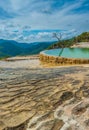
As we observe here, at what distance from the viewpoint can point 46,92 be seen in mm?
7129

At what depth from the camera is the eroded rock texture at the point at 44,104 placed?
4.95 m

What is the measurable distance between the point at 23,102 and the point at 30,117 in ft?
3.35

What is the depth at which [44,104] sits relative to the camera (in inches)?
240

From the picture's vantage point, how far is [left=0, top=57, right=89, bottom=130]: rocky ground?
495 centimetres

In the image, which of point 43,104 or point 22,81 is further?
point 22,81

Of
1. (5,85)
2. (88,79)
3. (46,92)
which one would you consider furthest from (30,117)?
(88,79)

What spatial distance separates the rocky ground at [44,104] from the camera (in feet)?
16.2

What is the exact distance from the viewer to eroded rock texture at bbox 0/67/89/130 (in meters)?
4.95

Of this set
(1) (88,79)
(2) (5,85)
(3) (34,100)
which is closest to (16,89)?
(2) (5,85)

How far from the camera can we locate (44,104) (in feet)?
20.0

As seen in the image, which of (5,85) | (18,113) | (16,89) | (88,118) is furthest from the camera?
(5,85)

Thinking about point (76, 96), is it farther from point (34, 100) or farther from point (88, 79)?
point (88, 79)

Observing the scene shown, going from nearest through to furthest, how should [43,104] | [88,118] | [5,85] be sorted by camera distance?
[88,118], [43,104], [5,85]

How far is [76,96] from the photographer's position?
6754 millimetres
